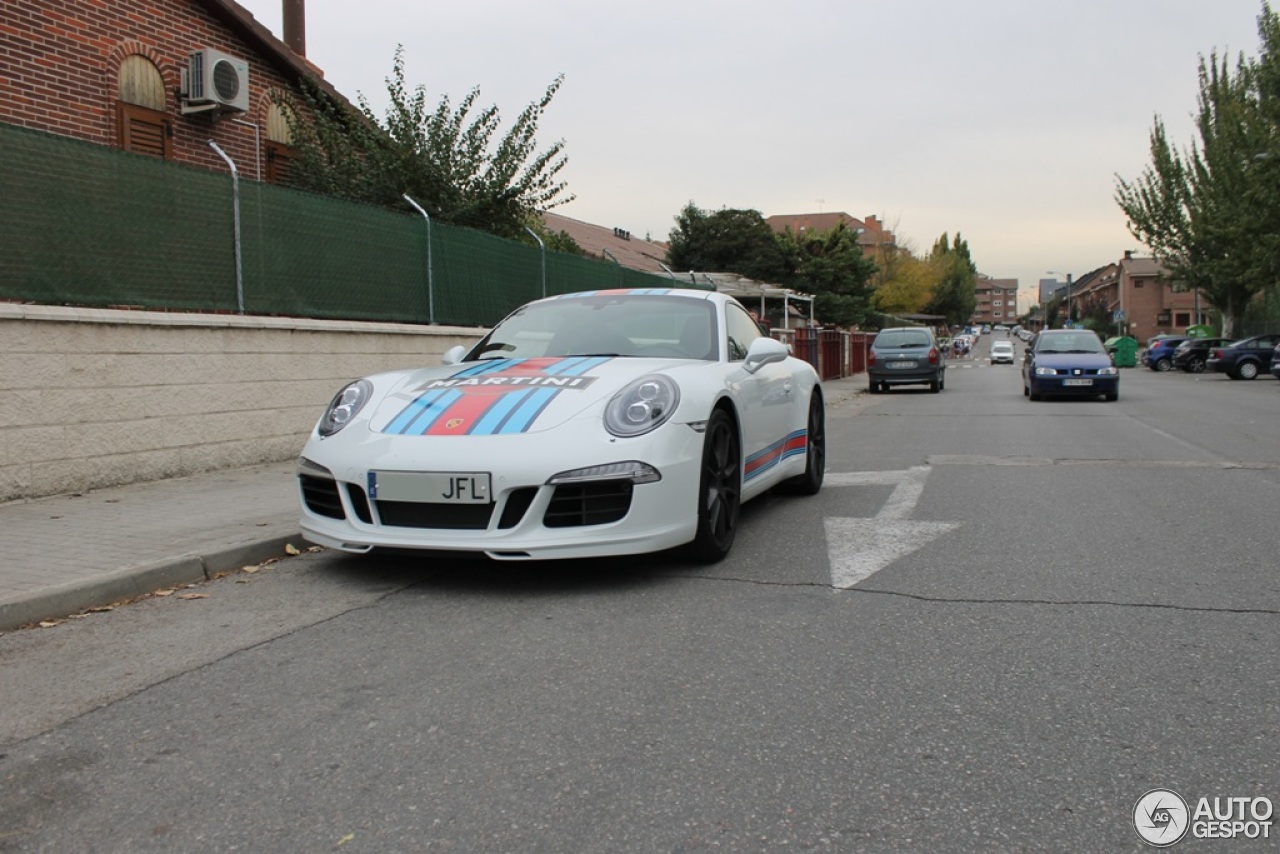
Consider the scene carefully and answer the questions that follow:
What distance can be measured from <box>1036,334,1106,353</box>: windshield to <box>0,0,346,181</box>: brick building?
14149 mm

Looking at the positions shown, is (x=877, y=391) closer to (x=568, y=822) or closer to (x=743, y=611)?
(x=743, y=611)

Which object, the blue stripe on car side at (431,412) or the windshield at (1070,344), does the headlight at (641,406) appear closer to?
the blue stripe on car side at (431,412)

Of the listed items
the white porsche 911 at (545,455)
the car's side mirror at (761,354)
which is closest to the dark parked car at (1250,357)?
the car's side mirror at (761,354)

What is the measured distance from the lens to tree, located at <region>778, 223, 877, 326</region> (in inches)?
1858

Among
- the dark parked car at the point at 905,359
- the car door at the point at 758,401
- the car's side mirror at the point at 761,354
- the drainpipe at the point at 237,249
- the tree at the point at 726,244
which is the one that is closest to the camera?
the car door at the point at 758,401

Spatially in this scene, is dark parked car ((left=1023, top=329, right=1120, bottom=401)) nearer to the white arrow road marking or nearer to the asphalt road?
the white arrow road marking

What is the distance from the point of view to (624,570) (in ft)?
16.2

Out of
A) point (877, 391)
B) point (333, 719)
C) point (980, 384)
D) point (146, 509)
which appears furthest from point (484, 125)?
point (980, 384)

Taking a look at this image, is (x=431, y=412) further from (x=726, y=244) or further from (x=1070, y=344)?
(x=726, y=244)

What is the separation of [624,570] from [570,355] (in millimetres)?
1412

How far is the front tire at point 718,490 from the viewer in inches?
193

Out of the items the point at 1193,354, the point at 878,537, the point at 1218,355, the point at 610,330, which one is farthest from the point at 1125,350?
the point at 610,330

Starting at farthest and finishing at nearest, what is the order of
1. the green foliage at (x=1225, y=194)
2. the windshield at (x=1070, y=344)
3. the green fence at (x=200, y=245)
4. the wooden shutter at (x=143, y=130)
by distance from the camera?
1. the green foliage at (x=1225, y=194)
2. the windshield at (x=1070, y=344)
3. the wooden shutter at (x=143, y=130)
4. the green fence at (x=200, y=245)

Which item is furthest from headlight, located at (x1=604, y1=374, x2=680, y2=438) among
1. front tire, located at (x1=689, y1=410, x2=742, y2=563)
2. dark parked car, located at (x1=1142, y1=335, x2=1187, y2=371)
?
dark parked car, located at (x1=1142, y1=335, x2=1187, y2=371)
